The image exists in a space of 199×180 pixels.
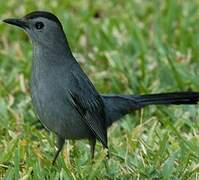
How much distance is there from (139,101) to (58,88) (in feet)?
3.40

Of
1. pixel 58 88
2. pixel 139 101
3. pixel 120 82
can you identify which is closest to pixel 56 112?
pixel 58 88

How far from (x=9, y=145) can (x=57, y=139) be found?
38cm

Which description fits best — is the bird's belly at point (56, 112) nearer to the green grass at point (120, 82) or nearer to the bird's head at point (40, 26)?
the green grass at point (120, 82)

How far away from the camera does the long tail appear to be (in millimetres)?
6551

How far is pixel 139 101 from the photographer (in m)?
6.65

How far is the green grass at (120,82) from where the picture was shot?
5797mm

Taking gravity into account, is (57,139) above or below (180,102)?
below

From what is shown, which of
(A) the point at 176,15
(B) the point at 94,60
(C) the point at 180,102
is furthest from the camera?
(A) the point at 176,15

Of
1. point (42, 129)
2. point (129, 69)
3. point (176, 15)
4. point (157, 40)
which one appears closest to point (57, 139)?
point (42, 129)

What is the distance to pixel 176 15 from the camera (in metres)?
Answer: 8.96

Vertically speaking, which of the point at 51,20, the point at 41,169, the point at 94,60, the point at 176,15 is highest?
the point at 176,15

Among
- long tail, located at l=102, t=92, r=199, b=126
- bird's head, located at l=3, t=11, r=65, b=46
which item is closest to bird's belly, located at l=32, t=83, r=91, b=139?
bird's head, located at l=3, t=11, r=65, b=46

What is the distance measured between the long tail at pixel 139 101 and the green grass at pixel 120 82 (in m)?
0.19

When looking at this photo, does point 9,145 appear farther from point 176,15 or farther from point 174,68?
point 176,15
